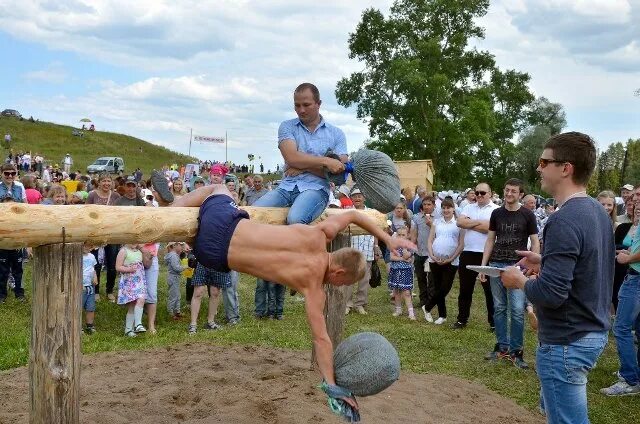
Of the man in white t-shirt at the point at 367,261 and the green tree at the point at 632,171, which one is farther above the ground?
the green tree at the point at 632,171

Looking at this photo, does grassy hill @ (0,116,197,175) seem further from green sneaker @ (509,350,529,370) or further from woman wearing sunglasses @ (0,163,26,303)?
green sneaker @ (509,350,529,370)

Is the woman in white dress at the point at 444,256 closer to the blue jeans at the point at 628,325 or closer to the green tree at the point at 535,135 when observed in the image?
the blue jeans at the point at 628,325

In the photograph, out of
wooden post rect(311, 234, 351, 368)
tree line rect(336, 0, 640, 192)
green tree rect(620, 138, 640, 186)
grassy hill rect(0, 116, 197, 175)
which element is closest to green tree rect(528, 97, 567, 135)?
green tree rect(620, 138, 640, 186)

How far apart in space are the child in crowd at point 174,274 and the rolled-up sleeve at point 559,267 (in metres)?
7.45

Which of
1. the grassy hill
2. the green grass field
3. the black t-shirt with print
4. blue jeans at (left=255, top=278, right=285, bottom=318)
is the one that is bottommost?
the green grass field

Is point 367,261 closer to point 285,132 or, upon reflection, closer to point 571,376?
point 285,132

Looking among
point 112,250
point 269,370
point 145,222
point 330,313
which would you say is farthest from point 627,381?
point 112,250

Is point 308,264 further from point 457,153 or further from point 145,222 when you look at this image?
point 457,153

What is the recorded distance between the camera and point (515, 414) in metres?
6.36

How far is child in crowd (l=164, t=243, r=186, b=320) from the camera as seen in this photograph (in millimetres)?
10203

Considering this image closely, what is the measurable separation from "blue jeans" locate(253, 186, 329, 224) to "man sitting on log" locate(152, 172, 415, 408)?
865 mm

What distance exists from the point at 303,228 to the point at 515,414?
3.18 m

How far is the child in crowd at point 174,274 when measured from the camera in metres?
10.2

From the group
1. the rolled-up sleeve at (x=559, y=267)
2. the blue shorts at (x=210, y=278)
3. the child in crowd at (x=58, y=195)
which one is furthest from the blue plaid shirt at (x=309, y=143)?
the child in crowd at (x=58, y=195)
